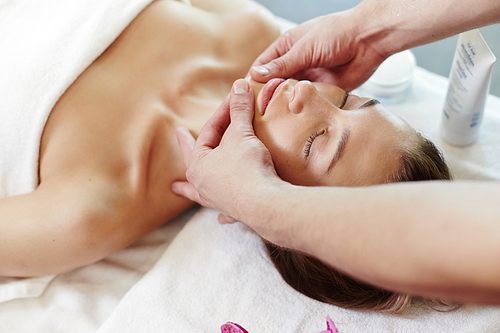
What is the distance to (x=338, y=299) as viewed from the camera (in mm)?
1067

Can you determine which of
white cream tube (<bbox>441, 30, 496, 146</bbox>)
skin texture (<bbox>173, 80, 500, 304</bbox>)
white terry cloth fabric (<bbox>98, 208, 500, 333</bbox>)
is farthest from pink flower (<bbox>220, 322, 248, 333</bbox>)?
white cream tube (<bbox>441, 30, 496, 146</bbox>)

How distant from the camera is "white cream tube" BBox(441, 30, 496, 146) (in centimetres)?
119

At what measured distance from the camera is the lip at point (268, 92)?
999mm

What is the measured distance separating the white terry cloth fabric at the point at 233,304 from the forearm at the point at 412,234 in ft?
1.66

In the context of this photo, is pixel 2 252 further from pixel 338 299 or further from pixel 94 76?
pixel 338 299

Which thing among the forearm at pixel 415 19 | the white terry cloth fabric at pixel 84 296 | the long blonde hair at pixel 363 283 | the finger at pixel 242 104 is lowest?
the white terry cloth fabric at pixel 84 296

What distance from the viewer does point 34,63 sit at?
112 cm

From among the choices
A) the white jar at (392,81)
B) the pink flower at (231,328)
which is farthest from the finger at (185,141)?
the white jar at (392,81)

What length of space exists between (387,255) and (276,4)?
2059mm

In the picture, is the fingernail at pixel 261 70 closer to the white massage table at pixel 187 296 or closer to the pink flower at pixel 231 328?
the white massage table at pixel 187 296

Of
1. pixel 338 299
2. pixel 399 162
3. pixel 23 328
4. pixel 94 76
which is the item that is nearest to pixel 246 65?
pixel 94 76

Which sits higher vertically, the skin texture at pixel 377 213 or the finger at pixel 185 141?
the skin texture at pixel 377 213

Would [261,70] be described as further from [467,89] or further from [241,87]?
[467,89]

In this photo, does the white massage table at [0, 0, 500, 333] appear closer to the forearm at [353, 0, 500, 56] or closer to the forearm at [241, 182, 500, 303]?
the forearm at [241, 182, 500, 303]
